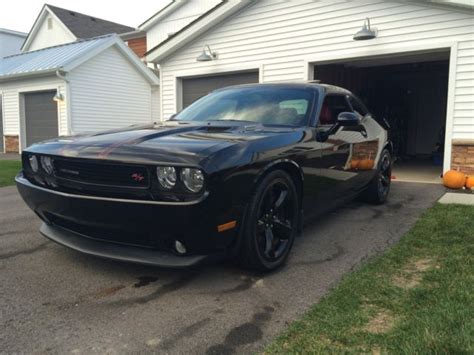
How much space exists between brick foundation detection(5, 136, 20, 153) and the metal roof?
234 cm

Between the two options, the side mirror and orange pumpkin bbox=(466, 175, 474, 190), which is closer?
the side mirror

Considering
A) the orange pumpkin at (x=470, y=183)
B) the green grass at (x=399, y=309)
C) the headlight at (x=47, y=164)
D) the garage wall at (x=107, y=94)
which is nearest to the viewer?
the green grass at (x=399, y=309)

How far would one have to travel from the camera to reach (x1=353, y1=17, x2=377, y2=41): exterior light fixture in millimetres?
8172

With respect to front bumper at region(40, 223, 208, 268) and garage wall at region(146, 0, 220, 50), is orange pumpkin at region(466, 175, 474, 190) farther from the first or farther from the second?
garage wall at region(146, 0, 220, 50)

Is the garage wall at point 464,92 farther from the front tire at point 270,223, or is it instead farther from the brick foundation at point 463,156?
the front tire at point 270,223

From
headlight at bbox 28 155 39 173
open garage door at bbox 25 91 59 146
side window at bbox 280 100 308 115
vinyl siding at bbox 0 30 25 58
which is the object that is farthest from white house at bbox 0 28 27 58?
side window at bbox 280 100 308 115

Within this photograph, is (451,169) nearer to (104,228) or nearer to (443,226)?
(443,226)

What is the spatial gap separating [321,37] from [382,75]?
632 cm

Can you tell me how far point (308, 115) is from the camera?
3951 millimetres

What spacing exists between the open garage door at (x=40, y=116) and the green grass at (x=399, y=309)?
14118mm

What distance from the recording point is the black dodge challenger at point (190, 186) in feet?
8.57

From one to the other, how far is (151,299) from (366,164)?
126 inches

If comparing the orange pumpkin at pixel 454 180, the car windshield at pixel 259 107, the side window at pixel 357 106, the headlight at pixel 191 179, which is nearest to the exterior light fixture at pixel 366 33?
the orange pumpkin at pixel 454 180

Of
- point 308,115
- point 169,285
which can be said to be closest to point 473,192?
point 308,115
